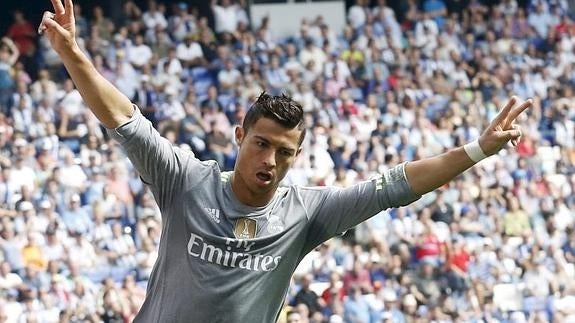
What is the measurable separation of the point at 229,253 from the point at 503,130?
3.55 feet

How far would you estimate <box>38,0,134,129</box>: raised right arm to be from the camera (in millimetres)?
4168

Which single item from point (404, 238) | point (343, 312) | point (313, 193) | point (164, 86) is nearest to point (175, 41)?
point (164, 86)

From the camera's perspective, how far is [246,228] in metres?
4.65

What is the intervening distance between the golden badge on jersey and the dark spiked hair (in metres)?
0.32

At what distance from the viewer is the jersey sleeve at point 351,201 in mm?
4664

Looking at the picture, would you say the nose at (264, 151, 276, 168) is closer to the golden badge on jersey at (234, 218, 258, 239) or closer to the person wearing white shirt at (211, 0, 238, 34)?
the golden badge on jersey at (234, 218, 258, 239)

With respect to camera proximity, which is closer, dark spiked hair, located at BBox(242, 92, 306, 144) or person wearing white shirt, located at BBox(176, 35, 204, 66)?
dark spiked hair, located at BBox(242, 92, 306, 144)

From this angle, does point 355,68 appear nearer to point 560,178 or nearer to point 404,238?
point 560,178

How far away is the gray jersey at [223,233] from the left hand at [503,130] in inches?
12.6

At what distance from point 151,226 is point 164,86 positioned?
156 inches

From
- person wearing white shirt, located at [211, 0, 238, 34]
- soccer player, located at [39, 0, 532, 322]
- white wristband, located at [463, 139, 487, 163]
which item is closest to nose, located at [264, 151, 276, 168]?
soccer player, located at [39, 0, 532, 322]

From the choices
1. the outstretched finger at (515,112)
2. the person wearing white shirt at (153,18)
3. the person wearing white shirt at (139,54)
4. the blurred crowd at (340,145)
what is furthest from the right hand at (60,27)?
the person wearing white shirt at (153,18)

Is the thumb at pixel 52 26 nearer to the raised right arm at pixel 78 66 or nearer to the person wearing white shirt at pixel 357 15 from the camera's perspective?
the raised right arm at pixel 78 66

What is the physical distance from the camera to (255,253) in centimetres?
463
